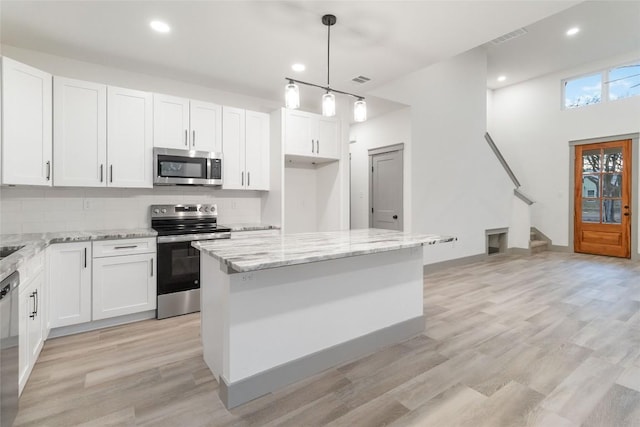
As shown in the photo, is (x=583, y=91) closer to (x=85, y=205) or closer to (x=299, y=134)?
(x=299, y=134)

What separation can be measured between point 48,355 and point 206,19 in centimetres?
303

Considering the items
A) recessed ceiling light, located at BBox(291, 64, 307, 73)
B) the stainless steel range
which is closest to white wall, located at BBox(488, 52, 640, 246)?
recessed ceiling light, located at BBox(291, 64, 307, 73)

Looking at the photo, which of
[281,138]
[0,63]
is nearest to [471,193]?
[281,138]

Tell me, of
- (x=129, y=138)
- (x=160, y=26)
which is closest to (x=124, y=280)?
(x=129, y=138)

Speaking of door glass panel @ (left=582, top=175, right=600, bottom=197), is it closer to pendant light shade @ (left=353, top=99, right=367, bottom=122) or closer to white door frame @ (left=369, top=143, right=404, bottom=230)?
white door frame @ (left=369, top=143, right=404, bottom=230)

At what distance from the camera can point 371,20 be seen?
267cm

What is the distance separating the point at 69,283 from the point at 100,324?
510 millimetres

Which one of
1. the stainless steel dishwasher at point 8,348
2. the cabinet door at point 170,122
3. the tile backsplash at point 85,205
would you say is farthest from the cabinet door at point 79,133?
Answer: the stainless steel dishwasher at point 8,348

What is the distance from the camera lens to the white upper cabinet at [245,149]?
4.00m

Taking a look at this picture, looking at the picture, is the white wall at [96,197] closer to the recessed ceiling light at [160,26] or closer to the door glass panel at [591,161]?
the recessed ceiling light at [160,26]

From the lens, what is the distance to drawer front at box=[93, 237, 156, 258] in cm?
304

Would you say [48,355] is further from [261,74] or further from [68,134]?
[261,74]

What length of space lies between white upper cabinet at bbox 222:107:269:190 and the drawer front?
1119 millimetres

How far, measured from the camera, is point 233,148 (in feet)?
13.3
